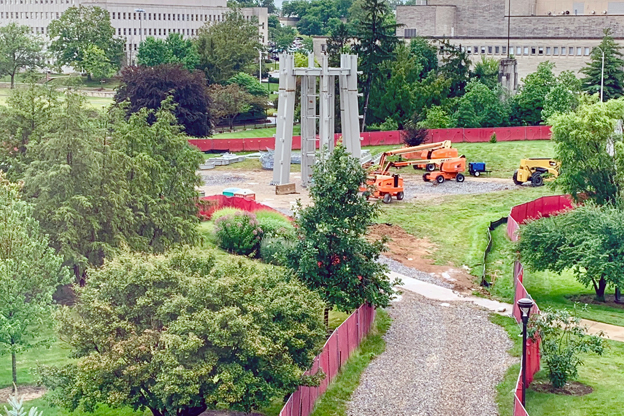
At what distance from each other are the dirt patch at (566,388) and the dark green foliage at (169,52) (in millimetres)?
89003

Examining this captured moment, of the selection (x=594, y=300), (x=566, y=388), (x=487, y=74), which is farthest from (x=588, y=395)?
(x=487, y=74)

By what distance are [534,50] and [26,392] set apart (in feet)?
297

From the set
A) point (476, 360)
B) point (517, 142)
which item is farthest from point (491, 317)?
point (517, 142)

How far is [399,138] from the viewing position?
91.2m

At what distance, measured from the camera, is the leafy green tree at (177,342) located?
2950 centimetres

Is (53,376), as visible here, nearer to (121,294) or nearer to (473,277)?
(121,294)

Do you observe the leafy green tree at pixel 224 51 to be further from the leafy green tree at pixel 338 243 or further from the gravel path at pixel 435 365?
the leafy green tree at pixel 338 243

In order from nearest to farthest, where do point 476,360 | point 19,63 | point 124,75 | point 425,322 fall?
point 476,360 → point 425,322 → point 124,75 → point 19,63

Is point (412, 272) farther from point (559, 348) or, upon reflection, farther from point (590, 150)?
point (559, 348)

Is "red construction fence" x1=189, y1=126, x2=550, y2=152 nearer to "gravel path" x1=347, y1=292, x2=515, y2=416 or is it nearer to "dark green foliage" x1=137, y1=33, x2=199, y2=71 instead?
"dark green foliage" x1=137, y1=33, x2=199, y2=71

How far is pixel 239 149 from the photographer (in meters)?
90.6

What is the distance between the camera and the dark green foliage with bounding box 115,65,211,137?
85.9 meters

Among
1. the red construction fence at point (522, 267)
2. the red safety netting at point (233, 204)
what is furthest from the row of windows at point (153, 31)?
the red construction fence at point (522, 267)

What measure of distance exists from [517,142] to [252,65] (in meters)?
49.6
